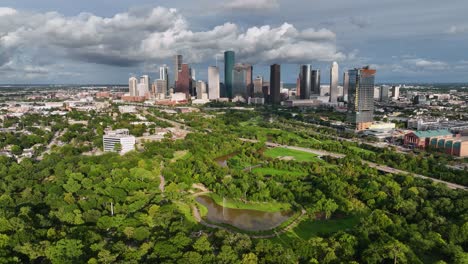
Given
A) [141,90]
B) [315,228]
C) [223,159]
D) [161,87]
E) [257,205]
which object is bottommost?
[315,228]

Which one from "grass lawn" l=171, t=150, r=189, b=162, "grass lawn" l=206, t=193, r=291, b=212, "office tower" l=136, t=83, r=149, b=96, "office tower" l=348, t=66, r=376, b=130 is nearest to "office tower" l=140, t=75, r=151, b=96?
"office tower" l=136, t=83, r=149, b=96

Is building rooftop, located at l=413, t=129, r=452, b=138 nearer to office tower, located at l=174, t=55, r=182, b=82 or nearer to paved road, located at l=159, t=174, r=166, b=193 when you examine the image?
paved road, located at l=159, t=174, r=166, b=193

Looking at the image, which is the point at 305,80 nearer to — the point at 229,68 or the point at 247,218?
the point at 229,68

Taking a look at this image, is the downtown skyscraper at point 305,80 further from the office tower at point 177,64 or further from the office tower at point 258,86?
the office tower at point 177,64

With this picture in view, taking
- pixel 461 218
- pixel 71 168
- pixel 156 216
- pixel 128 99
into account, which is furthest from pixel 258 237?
pixel 128 99

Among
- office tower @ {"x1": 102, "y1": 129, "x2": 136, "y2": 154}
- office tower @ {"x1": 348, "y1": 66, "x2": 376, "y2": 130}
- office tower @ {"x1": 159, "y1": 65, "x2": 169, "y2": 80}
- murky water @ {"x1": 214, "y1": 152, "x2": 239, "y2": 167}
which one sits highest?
office tower @ {"x1": 159, "y1": 65, "x2": 169, "y2": 80}

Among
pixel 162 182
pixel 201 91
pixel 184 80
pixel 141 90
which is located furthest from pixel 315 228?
pixel 141 90

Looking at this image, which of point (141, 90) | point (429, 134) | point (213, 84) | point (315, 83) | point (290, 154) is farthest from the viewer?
point (315, 83)

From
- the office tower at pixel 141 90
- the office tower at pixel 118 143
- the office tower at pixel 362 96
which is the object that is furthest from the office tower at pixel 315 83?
the office tower at pixel 118 143
